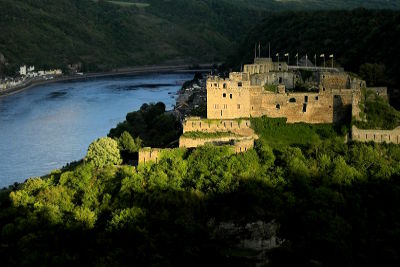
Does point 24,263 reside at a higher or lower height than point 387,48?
lower

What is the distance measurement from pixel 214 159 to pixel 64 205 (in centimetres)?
613

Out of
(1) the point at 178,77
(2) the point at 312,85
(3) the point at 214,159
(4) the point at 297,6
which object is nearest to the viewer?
(3) the point at 214,159

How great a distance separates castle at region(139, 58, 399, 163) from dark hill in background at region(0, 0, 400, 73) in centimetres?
9049

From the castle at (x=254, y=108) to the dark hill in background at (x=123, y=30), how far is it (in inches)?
3563

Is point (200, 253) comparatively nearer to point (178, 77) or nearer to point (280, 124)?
point (280, 124)

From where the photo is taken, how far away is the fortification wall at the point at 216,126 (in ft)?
110

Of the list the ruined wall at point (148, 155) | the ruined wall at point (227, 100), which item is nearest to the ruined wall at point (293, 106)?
the ruined wall at point (227, 100)

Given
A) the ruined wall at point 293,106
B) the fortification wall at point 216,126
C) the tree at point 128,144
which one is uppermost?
the ruined wall at point 293,106

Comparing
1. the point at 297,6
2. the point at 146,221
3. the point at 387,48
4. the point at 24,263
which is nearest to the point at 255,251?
the point at 146,221

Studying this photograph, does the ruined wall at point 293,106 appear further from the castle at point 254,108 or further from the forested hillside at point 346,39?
the forested hillside at point 346,39

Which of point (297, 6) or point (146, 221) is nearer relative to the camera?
point (146, 221)

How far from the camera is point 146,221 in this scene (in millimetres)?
28719

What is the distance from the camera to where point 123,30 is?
164750 millimetres

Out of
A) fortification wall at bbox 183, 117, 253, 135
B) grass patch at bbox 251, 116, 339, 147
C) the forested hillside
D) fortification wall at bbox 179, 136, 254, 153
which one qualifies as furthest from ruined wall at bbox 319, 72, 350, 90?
the forested hillside
